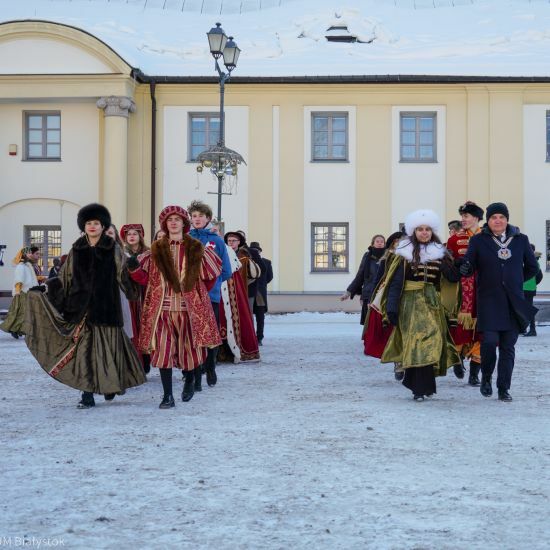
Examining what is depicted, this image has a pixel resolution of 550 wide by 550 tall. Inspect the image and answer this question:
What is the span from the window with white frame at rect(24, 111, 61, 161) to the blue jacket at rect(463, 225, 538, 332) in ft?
65.1

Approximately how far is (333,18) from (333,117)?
4.47 m

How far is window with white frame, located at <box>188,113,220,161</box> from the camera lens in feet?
88.8

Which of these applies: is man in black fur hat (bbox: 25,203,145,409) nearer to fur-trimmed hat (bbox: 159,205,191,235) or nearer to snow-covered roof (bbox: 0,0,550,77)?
fur-trimmed hat (bbox: 159,205,191,235)

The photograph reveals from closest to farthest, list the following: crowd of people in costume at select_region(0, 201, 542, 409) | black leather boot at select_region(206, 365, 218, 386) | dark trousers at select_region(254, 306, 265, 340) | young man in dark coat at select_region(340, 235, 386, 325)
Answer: crowd of people in costume at select_region(0, 201, 542, 409) → black leather boot at select_region(206, 365, 218, 386) → young man in dark coat at select_region(340, 235, 386, 325) → dark trousers at select_region(254, 306, 265, 340)

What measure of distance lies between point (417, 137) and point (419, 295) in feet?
60.7

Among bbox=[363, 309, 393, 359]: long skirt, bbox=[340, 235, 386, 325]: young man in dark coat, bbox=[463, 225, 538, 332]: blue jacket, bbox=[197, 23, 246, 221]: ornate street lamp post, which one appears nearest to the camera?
bbox=[463, 225, 538, 332]: blue jacket

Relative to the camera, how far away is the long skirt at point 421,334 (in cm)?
877

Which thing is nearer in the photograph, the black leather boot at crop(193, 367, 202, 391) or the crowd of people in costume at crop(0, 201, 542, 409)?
the crowd of people in costume at crop(0, 201, 542, 409)

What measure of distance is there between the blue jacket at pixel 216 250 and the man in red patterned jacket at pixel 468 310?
2.45 metres

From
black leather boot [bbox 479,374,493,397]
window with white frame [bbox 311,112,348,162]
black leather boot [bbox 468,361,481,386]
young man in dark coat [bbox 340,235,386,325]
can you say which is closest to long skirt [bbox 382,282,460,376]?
black leather boot [bbox 479,374,493,397]

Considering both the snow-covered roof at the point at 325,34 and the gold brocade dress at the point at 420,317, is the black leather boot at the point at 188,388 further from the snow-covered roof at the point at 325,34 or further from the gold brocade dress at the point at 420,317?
the snow-covered roof at the point at 325,34

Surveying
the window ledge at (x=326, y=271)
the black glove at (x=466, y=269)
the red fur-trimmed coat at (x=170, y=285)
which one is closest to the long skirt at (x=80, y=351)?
the red fur-trimmed coat at (x=170, y=285)

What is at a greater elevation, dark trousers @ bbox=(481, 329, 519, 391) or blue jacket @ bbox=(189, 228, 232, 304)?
blue jacket @ bbox=(189, 228, 232, 304)

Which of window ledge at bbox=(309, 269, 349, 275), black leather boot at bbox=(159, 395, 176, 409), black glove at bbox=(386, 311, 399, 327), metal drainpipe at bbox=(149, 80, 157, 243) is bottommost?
black leather boot at bbox=(159, 395, 176, 409)
